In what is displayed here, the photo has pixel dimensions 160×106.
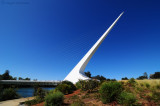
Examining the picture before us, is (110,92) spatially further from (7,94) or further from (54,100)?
(7,94)

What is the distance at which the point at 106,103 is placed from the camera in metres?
5.57

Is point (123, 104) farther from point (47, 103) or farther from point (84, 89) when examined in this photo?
point (84, 89)

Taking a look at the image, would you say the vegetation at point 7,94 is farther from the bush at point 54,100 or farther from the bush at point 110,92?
the bush at point 110,92

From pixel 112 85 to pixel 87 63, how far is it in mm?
31787

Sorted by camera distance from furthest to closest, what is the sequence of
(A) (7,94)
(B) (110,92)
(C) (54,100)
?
(A) (7,94)
(C) (54,100)
(B) (110,92)

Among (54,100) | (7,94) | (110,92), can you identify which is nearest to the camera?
(110,92)

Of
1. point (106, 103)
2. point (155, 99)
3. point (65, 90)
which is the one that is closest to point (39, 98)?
Result: point (65, 90)

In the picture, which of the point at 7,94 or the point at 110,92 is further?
the point at 7,94

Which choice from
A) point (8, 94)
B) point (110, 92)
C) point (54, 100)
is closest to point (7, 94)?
point (8, 94)

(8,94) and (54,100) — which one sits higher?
(54,100)

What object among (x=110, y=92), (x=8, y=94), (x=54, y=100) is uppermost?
(x=110, y=92)

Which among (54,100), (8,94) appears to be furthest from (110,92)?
(8,94)

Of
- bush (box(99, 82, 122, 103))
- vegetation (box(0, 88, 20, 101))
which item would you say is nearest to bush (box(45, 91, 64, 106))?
bush (box(99, 82, 122, 103))

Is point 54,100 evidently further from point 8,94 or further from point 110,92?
point 8,94
